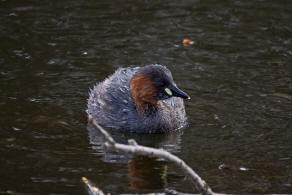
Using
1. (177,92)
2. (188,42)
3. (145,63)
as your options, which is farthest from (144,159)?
(188,42)

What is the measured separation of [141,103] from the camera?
9.73m

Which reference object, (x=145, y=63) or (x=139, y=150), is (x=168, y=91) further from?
(x=139, y=150)

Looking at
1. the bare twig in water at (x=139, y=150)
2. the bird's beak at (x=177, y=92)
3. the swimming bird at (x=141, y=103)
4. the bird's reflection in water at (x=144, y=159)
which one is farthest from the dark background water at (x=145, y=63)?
the bare twig in water at (x=139, y=150)

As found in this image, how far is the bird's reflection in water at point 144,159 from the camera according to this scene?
7.65 m

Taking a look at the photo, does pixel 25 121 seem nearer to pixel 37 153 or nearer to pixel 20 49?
pixel 37 153

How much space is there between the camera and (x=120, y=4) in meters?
14.2

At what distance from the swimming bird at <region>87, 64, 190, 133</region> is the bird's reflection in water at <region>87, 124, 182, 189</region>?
17 centimetres

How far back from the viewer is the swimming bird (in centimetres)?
944

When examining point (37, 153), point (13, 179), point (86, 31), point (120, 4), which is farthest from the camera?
point (120, 4)

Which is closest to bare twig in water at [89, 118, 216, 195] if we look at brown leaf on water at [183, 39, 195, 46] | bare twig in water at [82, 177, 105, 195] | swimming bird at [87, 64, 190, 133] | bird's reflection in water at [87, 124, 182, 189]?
bare twig in water at [82, 177, 105, 195]

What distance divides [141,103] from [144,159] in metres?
1.56

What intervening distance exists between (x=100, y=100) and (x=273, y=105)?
2.61m

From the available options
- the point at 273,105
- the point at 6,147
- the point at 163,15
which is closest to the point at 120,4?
the point at 163,15

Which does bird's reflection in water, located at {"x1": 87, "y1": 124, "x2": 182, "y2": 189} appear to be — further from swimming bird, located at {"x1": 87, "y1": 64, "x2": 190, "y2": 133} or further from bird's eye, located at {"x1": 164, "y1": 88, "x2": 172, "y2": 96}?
bird's eye, located at {"x1": 164, "y1": 88, "x2": 172, "y2": 96}
